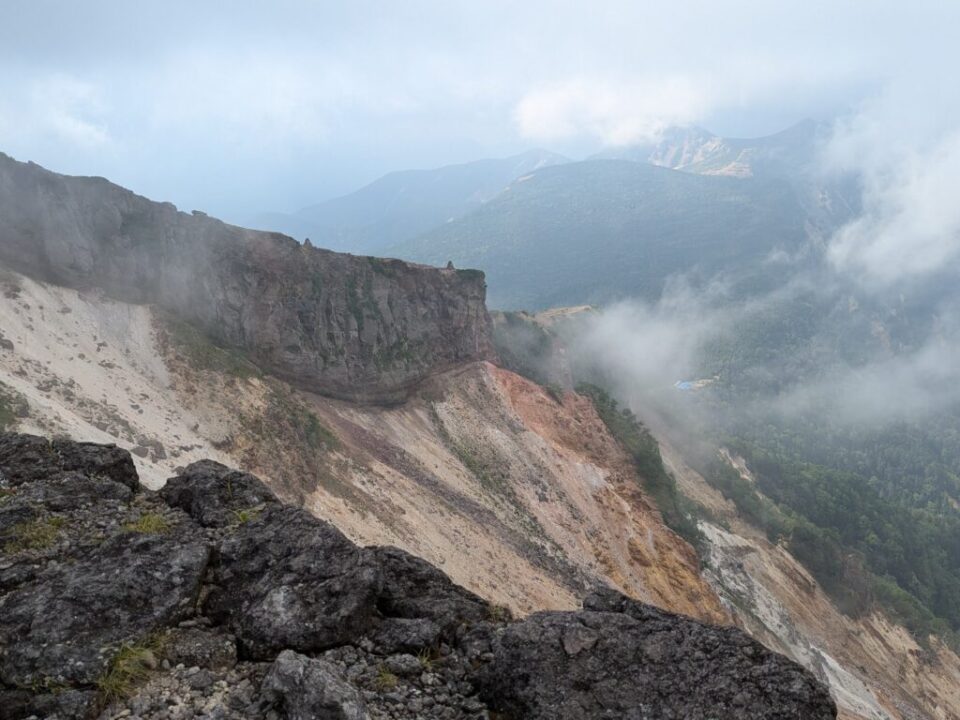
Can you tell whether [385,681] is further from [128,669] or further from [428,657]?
[128,669]

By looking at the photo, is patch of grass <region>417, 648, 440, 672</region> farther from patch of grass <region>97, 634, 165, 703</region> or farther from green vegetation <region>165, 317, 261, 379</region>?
green vegetation <region>165, 317, 261, 379</region>

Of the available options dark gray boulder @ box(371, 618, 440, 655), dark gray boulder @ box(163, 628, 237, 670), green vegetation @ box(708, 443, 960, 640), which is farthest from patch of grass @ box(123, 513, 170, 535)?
green vegetation @ box(708, 443, 960, 640)

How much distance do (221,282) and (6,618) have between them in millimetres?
33532

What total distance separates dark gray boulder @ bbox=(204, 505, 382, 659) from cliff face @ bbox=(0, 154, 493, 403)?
31.3 meters

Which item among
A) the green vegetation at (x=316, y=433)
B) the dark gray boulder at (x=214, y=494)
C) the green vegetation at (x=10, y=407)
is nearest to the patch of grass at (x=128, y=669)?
the dark gray boulder at (x=214, y=494)

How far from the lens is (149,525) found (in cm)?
866

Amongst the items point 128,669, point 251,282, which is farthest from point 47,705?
point 251,282

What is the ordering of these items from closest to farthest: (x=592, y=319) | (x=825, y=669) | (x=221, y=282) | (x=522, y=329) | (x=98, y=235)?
1. (x=98, y=235)
2. (x=221, y=282)
3. (x=825, y=669)
4. (x=522, y=329)
5. (x=592, y=319)

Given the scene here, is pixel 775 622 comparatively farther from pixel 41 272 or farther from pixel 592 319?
pixel 592 319

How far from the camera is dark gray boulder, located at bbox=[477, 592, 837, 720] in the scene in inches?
273

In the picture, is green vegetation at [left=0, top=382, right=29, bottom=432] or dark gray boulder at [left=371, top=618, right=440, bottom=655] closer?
dark gray boulder at [left=371, top=618, right=440, bottom=655]

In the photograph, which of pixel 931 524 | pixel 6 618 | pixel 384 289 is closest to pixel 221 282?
pixel 384 289

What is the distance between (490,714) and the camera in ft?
23.7

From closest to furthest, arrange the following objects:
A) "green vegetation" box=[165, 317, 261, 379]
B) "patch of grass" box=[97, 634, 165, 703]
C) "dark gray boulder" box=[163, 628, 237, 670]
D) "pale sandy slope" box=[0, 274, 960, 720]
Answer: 1. "patch of grass" box=[97, 634, 165, 703]
2. "dark gray boulder" box=[163, 628, 237, 670]
3. "pale sandy slope" box=[0, 274, 960, 720]
4. "green vegetation" box=[165, 317, 261, 379]
